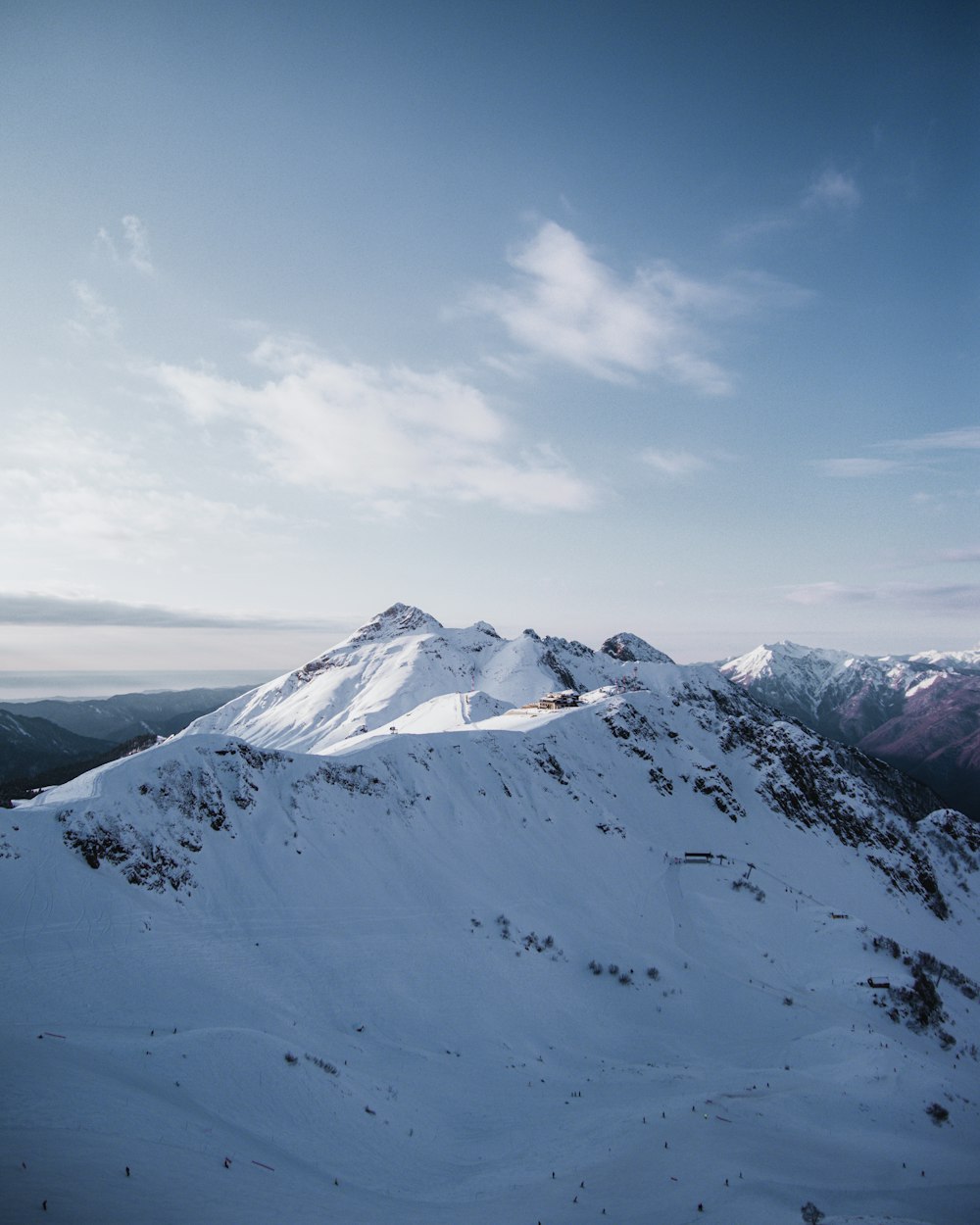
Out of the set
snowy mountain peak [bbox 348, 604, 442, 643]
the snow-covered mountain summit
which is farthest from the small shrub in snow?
snowy mountain peak [bbox 348, 604, 442, 643]

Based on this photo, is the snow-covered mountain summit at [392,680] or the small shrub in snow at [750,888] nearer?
the small shrub in snow at [750,888]

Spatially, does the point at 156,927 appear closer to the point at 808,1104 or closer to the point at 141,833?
the point at 141,833

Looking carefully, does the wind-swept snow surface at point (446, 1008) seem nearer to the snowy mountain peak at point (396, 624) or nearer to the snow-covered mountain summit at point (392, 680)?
→ the snow-covered mountain summit at point (392, 680)

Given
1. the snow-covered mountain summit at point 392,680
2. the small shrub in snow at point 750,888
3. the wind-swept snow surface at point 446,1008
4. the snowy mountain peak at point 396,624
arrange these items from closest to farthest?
the wind-swept snow surface at point 446,1008 → the small shrub in snow at point 750,888 → the snow-covered mountain summit at point 392,680 → the snowy mountain peak at point 396,624

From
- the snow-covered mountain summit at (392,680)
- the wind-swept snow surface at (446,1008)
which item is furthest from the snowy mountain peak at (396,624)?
the wind-swept snow surface at (446,1008)

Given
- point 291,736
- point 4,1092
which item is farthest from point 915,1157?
point 291,736

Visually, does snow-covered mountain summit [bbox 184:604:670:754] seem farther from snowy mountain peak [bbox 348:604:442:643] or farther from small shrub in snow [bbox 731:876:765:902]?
small shrub in snow [bbox 731:876:765:902]
